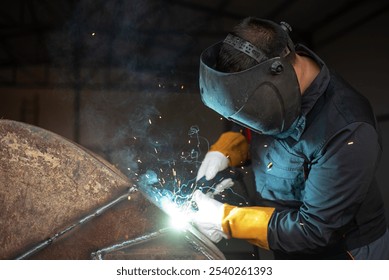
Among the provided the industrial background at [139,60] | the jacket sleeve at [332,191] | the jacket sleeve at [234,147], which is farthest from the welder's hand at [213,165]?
the industrial background at [139,60]

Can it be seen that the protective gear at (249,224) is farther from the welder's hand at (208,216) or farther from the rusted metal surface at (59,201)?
the rusted metal surface at (59,201)

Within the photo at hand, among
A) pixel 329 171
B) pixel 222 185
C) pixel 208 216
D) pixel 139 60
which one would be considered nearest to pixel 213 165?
pixel 222 185

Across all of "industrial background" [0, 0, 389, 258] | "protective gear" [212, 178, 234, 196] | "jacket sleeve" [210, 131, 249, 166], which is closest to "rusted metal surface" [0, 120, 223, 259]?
"protective gear" [212, 178, 234, 196]

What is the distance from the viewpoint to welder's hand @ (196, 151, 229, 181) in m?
1.86

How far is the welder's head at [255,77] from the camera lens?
1.18 m

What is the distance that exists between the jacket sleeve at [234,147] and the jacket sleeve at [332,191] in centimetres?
60

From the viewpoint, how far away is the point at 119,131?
12.4 feet

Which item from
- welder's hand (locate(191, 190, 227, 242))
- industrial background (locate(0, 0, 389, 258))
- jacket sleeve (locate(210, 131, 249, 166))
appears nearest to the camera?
welder's hand (locate(191, 190, 227, 242))

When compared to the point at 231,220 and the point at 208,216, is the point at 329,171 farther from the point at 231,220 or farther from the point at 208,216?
the point at 208,216

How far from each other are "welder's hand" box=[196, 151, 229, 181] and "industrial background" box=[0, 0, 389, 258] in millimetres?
1222

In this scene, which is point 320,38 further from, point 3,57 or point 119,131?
point 3,57

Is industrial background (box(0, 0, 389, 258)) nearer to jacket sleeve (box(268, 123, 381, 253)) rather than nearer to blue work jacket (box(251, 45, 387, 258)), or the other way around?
blue work jacket (box(251, 45, 387, 258))
